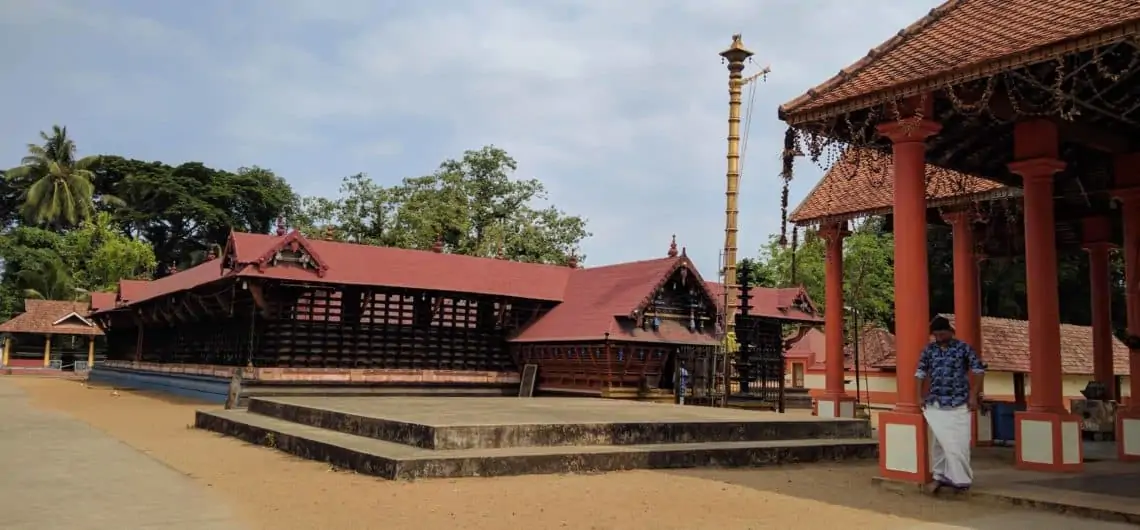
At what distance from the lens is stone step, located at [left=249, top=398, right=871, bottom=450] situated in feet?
32.1

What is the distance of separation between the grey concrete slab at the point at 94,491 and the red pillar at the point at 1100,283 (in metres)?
14.6

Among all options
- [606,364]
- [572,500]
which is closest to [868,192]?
[606,364]

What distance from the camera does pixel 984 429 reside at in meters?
13.5

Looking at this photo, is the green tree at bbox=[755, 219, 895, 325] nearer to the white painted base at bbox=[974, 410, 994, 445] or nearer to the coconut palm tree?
the white painted base at bbox=[974, 410, 994, 445]

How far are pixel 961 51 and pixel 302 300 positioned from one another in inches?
718

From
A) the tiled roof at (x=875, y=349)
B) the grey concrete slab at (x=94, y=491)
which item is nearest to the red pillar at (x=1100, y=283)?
the grey concrete slab at (x=94, y=491)

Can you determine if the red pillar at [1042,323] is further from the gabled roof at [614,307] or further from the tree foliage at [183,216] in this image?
the tree foliage at [183,216]

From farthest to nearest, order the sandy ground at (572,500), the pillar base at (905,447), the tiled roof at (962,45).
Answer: the pillar base at (905,447) → the tiled roof at (962,45) → the sandy ground at (572,500)

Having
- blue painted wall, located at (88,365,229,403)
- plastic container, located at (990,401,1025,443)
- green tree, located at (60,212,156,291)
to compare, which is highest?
green tree, located at (60,212,156,291)

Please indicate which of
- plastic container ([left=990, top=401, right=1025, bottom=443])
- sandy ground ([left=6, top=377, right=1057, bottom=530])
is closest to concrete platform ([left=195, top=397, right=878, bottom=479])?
sandy ground ([left=6, top=377, right=1057, bottom=530])

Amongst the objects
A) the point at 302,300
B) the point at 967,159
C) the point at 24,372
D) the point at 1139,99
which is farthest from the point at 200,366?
the point at 24,372

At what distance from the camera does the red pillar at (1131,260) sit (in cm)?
1140

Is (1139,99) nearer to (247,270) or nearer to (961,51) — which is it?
(961,51)

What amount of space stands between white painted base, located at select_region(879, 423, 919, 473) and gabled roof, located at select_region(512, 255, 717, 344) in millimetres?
12223
